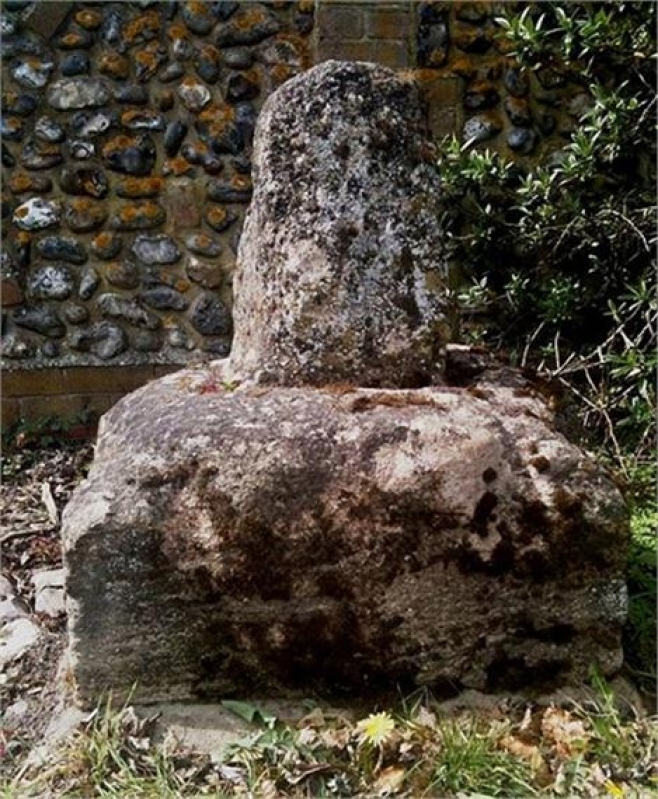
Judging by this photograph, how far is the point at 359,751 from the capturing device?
2.05 m

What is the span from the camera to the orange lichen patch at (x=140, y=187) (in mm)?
5273

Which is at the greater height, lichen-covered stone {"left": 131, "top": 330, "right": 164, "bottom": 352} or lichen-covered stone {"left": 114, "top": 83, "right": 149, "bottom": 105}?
A: lichen-covered stone {"left": 114, "top": 83, "right": 149, "bottom": 105}

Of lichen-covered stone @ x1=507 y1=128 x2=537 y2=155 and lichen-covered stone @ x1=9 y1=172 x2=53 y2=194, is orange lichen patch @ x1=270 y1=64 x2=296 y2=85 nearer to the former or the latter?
lichen-covered stone @ x1=507 y1=128 x2=537 y2=155

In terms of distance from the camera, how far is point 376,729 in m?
2.02

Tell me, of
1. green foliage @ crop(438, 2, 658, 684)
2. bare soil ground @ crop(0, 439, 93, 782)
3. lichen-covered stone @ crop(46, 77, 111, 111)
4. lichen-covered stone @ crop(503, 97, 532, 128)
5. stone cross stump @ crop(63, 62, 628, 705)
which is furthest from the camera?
lichen-covered stone @ crop(46, 77, 111, 111)

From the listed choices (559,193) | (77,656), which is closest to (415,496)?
(77,656)

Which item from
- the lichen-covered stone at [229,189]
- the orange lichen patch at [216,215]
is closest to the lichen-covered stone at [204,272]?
the orange lichen patch at [216,215]

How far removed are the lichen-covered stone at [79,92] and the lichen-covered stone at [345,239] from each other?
293 cm

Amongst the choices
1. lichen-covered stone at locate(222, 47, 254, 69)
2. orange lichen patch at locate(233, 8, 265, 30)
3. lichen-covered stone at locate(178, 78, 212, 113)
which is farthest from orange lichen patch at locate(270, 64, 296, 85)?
lichen-covered stone at locate(178, 78, 212, 113)

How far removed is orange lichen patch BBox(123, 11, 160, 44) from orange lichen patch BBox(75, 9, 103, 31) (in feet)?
0.50

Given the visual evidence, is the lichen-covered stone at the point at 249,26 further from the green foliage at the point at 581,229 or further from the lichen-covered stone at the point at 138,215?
the green foliage at the point at 581,229

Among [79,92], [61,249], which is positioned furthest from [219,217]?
[79,92]

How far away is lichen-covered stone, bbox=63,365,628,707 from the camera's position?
84.5 inches

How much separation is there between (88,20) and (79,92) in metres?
0.38
